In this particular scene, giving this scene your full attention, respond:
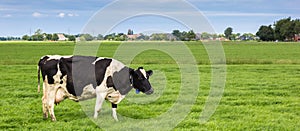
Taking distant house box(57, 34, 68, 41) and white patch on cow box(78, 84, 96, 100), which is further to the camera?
distant house box(57, 34, 68, 41)

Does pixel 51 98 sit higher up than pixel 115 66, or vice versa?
pixel 115 66

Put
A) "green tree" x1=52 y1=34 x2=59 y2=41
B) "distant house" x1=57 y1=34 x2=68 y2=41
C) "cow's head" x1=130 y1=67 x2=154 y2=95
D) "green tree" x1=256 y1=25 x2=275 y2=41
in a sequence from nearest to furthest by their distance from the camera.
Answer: "cow's head" x1=130 y1=67 x2=154 y2=95 → "distant house" x1=57 y1=34 x2=68 y2=41 → "green tree" x1=52 y1=34 x2=59 y2=41 → "green tree" x1=256 y1=25 x2=275 y2=41

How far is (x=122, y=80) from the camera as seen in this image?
8938mm

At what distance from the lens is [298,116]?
9836mm

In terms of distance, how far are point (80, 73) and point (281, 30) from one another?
493ft

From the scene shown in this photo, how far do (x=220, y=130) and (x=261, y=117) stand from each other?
1797 mm

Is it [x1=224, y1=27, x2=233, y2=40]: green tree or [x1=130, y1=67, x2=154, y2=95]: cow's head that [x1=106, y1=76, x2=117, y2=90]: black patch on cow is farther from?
[x1=224, y1=27, x2=233, y2=40]: green tree

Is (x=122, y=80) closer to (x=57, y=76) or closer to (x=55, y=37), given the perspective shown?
(x=57, y=76)

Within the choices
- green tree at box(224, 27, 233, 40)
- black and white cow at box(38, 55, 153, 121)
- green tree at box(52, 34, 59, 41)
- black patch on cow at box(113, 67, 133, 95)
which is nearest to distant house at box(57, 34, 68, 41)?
green tree at box(52, 34, 59, 41)

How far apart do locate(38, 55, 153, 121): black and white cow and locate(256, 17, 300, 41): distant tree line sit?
14677 cm

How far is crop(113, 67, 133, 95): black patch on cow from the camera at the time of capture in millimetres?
8891

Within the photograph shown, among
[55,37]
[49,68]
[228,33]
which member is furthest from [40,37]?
[49,68]

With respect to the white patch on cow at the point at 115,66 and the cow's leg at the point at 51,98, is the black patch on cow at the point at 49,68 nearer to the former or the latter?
the cow's leg at the point at 51,98

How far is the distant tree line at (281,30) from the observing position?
481 ft
